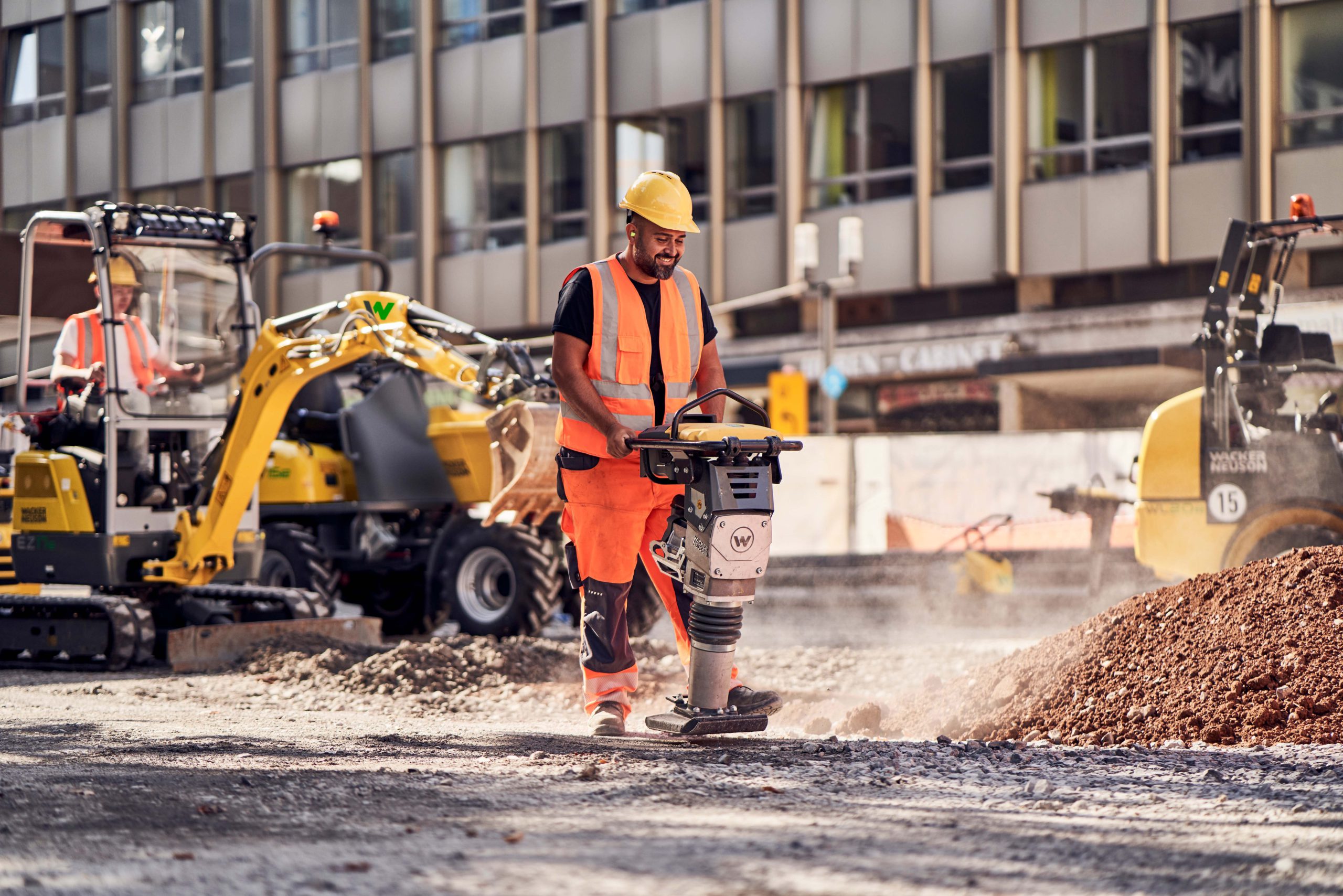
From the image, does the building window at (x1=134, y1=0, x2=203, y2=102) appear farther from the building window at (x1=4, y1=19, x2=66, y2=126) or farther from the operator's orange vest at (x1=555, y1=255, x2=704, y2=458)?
the operator's orange vest at (x1=555, y1=255, x2=704, y2=458)

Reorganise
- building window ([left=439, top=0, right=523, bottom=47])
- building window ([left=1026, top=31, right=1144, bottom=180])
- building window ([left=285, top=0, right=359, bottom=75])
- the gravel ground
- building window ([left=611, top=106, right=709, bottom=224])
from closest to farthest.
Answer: the gravel ground → building window ([left=1026, top=31, right=1144, bottom=180]) → building window ([left=611, top=106, right=709, bottom=224]) → building window ([left=439, top=0, right=523, bottom=47]) → building window ([left=285, top=0, right=359, bottom=75])

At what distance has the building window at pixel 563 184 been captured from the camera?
3089 cm

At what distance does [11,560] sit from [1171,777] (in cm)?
873

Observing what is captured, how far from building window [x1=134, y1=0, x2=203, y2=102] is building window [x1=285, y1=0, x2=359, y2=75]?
94.4 inches

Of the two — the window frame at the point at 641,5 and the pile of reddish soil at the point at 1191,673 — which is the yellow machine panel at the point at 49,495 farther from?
the window frame at the point at 641,5

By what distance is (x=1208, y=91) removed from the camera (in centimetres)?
Result: 2477

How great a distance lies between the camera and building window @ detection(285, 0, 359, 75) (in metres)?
33.5

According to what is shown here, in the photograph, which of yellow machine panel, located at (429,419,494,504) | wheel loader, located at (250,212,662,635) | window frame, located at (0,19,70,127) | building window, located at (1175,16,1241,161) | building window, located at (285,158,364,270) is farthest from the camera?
window frame, located at (0,19,70,127)

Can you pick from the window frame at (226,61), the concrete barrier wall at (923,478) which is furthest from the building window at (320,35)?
the concrete barrier wall at (923,478)

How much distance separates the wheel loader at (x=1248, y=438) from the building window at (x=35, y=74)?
32.1 m

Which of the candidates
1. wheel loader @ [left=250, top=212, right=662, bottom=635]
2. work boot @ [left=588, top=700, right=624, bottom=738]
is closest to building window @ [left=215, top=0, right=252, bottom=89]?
wheel loader @ [left=250, top=212, right=662, bottom=635]

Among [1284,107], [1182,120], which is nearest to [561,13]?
[1182,120]

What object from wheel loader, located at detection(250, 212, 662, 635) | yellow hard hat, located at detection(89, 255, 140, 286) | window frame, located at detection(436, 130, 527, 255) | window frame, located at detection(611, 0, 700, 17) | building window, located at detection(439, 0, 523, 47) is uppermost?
building window, located at detection(439, 0, 523, 47)

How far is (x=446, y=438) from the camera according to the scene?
1314 cm
